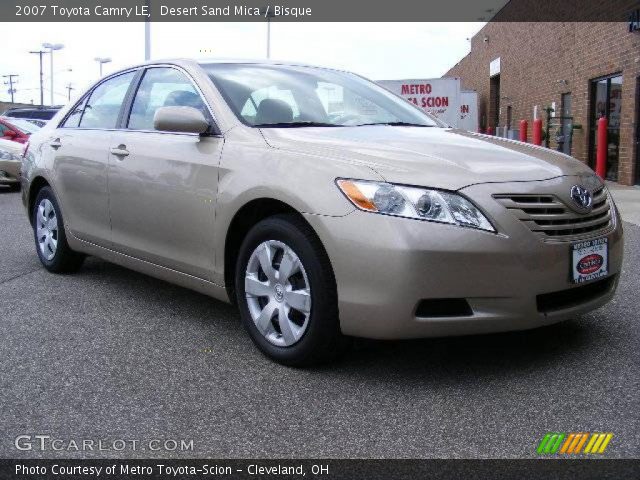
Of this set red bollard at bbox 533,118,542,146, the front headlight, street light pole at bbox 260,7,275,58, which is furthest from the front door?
street light pole at bbox 260,7,275,58

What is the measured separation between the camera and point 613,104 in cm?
1655

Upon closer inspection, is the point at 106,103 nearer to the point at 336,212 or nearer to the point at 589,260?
the point at 336,212

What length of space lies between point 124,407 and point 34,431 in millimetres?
386

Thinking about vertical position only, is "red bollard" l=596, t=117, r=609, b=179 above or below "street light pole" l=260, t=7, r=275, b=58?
below

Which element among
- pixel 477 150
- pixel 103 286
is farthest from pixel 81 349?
pixel 477 150

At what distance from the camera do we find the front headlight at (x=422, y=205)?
3.31 m

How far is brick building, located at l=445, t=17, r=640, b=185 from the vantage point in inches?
598

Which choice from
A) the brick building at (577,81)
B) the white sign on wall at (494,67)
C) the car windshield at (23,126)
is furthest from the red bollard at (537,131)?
the car windshield at (23,126)

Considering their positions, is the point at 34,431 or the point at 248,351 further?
the point at 248,351

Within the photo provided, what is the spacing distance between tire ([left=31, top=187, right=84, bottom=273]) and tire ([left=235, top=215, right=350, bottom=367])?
2.41 metres

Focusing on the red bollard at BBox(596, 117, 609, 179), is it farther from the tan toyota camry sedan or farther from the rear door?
the rear door

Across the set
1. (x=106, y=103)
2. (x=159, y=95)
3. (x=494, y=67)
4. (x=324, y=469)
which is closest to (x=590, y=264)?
(x=324, y=469)

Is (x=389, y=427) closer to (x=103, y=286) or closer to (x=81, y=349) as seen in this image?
(x=81, y=349)

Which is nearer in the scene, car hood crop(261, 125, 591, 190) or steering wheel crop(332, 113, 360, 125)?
car hood crop(261, 125, 591, 190)
